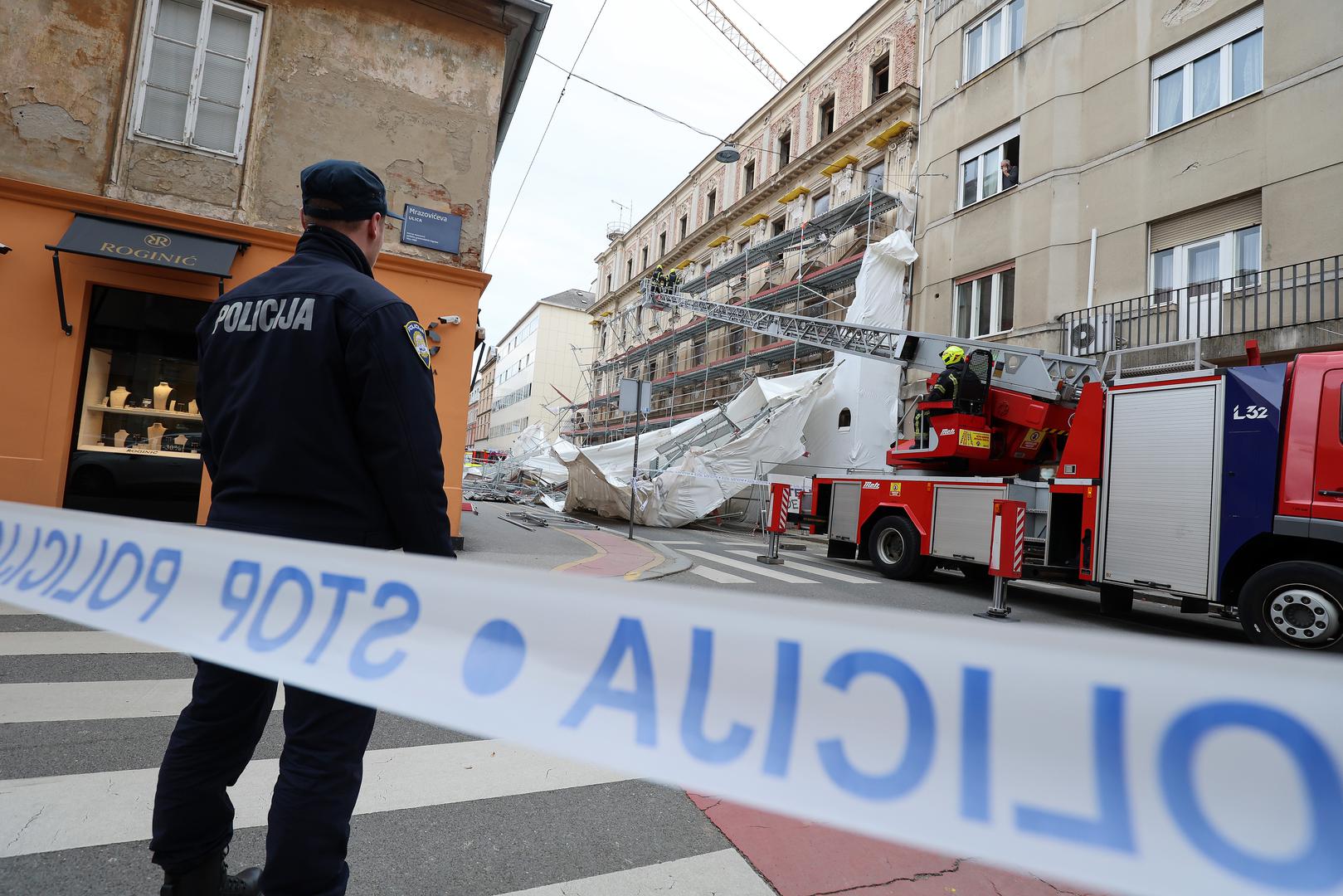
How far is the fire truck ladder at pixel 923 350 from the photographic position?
9.52 m

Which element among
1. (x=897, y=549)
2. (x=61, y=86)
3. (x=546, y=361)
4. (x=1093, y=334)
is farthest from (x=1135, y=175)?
(x=546, y=361)

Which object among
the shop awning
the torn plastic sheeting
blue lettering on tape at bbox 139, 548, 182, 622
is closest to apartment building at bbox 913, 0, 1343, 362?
the torn plastic sheeting

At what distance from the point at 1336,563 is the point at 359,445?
25.1 ft

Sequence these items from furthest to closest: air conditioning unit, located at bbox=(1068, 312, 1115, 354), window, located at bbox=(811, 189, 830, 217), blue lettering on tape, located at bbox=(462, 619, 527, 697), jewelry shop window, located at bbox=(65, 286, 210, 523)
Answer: window, located at bbox=(811, 189, 830, 217)
air conditioning unit, located at bbox=(1068, 312, 1115, 354)
jewelry shop window, located at bbox=(65, 286, 210, 523)
blue lettering on tape, located at bbox=(462, 619, 527, 697)

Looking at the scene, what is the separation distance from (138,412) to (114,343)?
846mm

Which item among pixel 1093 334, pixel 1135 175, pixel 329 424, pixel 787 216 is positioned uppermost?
pixel 787 216

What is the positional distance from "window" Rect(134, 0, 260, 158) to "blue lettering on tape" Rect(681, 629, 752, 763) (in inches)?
394

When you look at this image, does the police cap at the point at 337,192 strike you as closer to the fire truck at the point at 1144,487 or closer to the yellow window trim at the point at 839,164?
the fire truck at the point at 1144,487

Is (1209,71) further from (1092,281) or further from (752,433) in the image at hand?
(752,433)

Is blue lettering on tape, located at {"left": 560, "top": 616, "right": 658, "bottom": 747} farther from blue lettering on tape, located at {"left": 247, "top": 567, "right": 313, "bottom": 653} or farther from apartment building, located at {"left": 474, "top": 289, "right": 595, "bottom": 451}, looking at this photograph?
apartment building, located at {"left": 474, "top": 289, "right": 595, "bottom": 451}

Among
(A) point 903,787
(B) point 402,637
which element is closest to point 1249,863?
(A) point 903,787

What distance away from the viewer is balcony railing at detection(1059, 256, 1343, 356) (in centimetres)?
1073

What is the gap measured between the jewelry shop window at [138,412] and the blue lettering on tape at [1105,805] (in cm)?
962

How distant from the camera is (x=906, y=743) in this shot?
0.87 m
